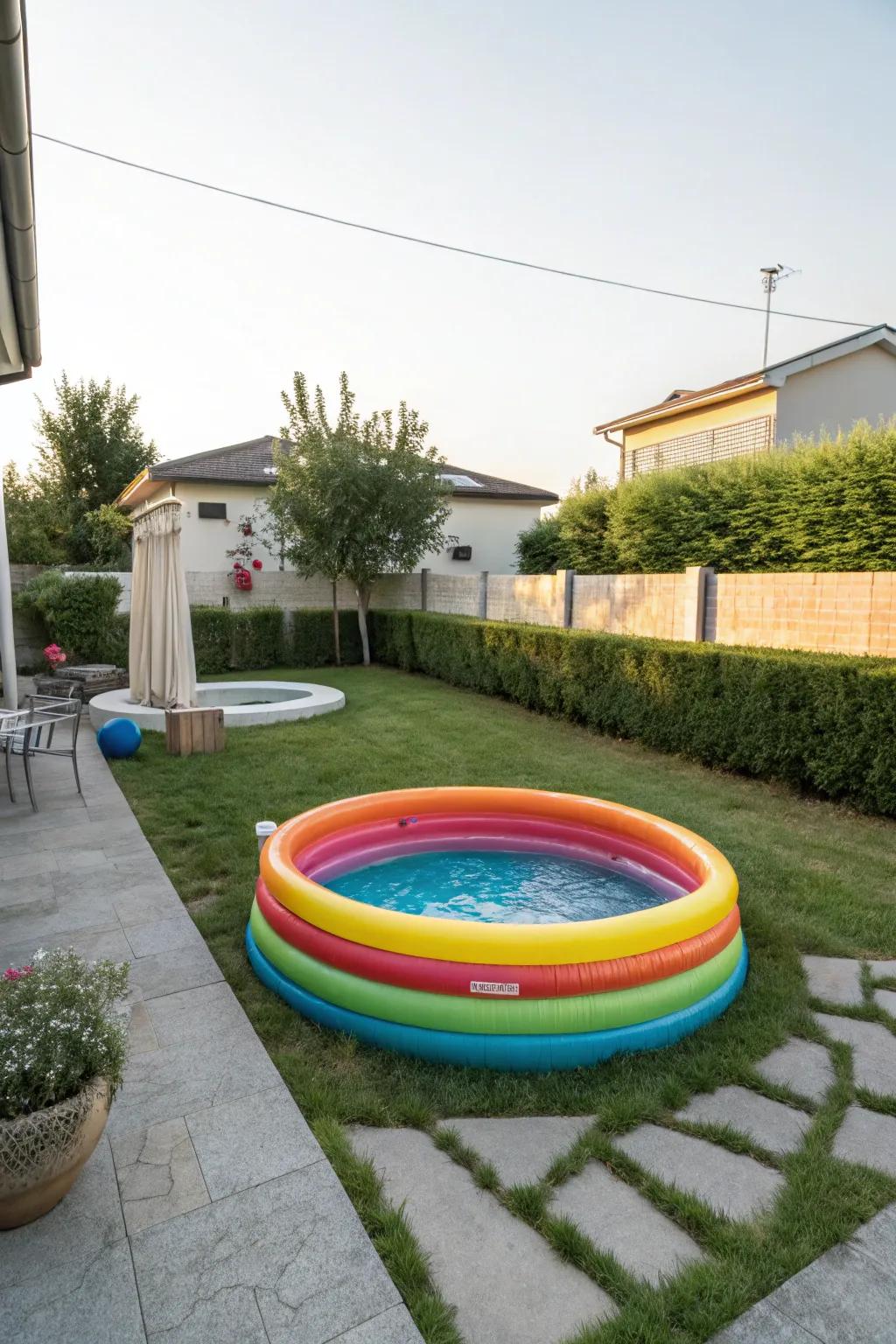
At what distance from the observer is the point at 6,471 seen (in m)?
27.8

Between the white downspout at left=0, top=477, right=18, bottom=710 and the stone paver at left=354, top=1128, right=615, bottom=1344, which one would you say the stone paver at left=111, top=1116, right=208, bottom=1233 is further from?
the white downspout at left=0, top=477, right=18, bottom=710

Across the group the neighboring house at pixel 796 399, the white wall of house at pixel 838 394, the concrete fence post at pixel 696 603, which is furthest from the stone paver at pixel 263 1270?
the white wall of house at pixel 838 394

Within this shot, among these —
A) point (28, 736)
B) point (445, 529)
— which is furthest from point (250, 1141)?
point (445, 529)

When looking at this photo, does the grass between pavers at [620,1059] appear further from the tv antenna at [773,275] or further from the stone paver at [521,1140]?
the tv antenna at [773,275]

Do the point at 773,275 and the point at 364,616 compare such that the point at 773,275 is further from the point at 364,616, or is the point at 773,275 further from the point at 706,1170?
Answer: the point at 706,1170

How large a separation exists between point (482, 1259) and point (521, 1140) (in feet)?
1.83

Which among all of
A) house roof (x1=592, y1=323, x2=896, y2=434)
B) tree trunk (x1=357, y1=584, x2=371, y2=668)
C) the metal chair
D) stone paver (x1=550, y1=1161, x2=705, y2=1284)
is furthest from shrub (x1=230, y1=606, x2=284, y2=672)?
stone paver (x1=550, y1=1161, x2=705, y2=1284)

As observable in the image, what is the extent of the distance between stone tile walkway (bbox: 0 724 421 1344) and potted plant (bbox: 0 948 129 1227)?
0.20m

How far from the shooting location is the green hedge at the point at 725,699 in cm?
645

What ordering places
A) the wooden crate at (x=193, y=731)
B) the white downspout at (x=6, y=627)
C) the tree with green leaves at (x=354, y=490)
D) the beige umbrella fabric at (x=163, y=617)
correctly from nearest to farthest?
1. the wooden crate at (x=193, y=731)
2. the beige umbrella fabric at (x=163, y=617)
3. the white downspout at (x=6, y=627)
4. the tree with green leaves at (x=354, y=490)

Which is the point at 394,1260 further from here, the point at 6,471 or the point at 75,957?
the point at 6,471

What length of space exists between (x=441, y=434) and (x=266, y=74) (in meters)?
7.52

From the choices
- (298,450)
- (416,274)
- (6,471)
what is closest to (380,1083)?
(416,274)

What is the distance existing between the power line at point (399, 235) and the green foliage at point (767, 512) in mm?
4019
